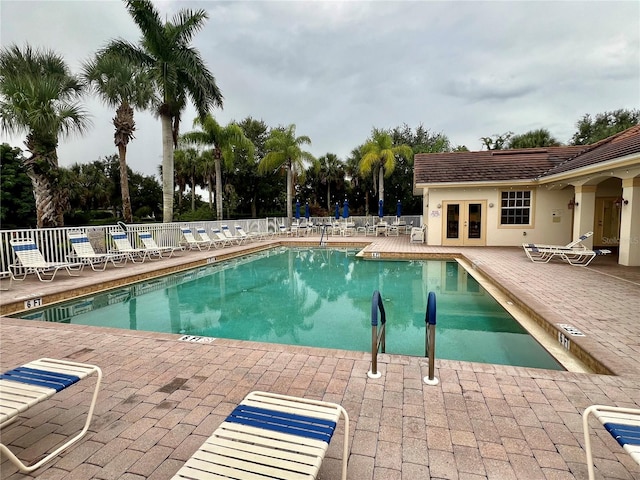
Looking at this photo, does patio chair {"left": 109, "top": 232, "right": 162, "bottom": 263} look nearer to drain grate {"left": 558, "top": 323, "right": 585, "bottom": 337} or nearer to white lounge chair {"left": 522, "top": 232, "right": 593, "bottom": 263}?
drain grate {"left": 558, "top": 323, "right": 585, "bottom": 337}

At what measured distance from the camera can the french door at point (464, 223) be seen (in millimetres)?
14828

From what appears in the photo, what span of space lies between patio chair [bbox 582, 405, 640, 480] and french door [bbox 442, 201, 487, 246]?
45.0 feet

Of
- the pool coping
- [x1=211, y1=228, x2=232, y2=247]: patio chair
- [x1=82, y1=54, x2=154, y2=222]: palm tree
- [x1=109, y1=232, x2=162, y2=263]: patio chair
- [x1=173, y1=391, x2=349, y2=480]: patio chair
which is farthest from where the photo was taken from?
[x1=211, y1=228, x2=232, y2=247]: patio chair

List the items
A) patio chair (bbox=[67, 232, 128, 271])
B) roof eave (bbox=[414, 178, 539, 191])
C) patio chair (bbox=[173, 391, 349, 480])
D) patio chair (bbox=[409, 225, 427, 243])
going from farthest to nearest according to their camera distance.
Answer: patio chair (bbox=[409, 225, 427, 243]) < roof eave (bbox=[414, 178, 539, 191]) < patio chair (bbox=[67, 232, 128, 271]) < patio chair (bbox=[173, 391, 349, 480])

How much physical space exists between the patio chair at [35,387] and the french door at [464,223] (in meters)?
14.5

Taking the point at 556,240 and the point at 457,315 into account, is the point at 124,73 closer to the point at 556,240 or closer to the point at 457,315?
the point at 457,315

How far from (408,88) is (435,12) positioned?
8.77 meters

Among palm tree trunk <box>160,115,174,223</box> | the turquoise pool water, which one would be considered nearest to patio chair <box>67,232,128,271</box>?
the turquoise pool water

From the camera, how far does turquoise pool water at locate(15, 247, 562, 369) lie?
523 centimetres

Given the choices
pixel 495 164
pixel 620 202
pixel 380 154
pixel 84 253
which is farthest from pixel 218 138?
pixel 620 202

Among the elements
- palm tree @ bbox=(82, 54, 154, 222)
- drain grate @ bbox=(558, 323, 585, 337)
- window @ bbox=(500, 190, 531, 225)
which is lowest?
drain grate @ bbox=(558, 323, 585, 337)

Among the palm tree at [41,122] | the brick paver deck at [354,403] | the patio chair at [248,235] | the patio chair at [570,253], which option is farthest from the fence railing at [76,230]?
the patio chair at [570,253]

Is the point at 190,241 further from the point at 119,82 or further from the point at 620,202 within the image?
the point at 620,202

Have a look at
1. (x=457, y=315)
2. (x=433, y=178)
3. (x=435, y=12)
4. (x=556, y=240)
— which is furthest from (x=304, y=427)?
(x=556, y=240)
